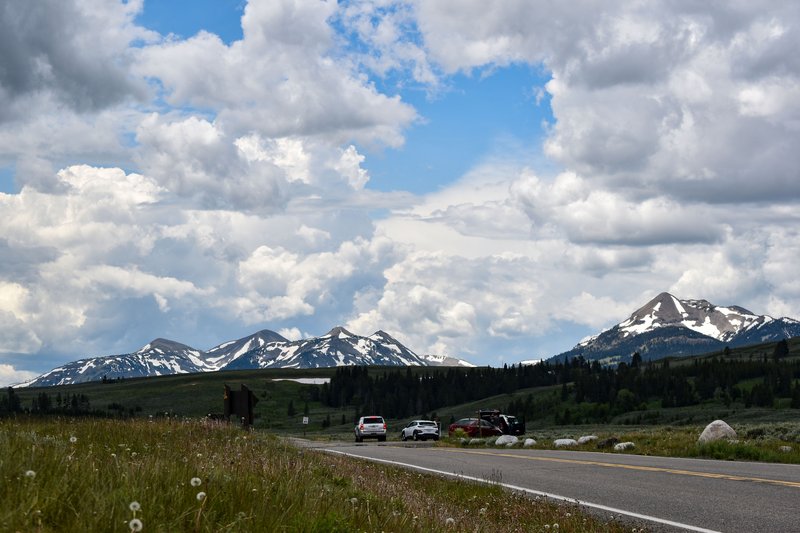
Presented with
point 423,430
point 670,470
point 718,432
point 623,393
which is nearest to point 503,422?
point 423,430

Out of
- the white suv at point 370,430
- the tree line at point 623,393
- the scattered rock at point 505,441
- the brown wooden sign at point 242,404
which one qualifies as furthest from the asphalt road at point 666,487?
the tree line at point 623,393

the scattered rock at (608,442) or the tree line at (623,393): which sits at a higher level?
the tree line at (623,393)

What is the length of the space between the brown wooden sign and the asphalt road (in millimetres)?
4612

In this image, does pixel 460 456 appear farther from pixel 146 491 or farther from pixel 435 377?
pixel 435 377

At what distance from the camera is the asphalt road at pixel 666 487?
10695mm

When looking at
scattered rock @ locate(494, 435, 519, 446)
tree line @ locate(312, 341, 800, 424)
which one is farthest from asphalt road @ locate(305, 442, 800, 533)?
tree line @ locate(312, 341, 800, 424)

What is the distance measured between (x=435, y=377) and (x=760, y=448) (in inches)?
6967

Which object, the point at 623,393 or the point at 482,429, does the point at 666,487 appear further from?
the point at 623,393

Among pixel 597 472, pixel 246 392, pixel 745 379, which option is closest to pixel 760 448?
pixel 597 472

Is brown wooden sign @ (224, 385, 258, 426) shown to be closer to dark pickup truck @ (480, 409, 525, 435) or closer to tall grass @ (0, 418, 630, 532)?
tall grass @ (0, 418, 630, 532)

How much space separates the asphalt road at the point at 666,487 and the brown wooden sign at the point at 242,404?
461cm

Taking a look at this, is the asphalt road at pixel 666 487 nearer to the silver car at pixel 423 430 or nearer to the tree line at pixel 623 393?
the silver car at pixel 423 430

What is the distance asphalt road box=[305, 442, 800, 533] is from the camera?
35.1 feet

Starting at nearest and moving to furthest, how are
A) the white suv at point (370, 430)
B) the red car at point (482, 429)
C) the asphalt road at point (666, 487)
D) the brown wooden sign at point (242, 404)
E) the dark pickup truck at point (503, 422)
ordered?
the asphalt road at point (666, 487) < the brown wooden sign at point (242, 404) < the red car at point (482, 429) < the white suv at point (370, 430) < the dark pickup truck at point (503, 422)
